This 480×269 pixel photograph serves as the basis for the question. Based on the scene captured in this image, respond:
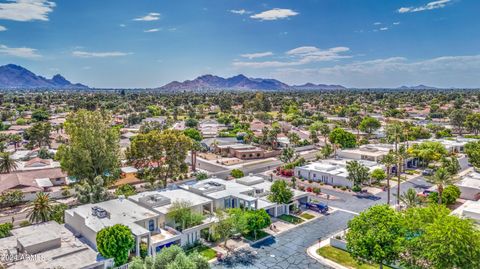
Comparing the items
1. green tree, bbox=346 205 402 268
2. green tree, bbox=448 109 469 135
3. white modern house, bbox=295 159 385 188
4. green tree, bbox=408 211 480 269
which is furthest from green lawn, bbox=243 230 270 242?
green tree, bbox=448 109 469 135

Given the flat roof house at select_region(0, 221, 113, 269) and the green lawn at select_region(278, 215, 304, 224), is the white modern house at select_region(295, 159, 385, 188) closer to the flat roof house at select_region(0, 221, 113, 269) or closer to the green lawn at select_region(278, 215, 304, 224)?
the green lawn at select_region(278, 215, 304, 224)

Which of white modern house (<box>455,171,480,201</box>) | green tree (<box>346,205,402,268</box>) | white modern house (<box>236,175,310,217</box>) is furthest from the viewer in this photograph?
white modern house (<box>455,171,480,201</box>)

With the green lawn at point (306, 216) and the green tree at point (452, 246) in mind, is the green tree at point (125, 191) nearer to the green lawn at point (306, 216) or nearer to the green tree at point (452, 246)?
the green lawn at point (306, 216)

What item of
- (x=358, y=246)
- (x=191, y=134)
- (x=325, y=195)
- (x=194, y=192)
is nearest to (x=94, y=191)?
(x=194, y=192)

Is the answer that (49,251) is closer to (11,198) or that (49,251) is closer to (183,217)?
(183,217)

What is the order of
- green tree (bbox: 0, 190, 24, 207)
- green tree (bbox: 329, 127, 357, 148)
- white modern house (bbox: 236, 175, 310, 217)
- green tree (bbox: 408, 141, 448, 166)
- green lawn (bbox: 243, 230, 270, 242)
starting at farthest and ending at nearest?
green tree (bbox: 329, 127, 357, 148) < green tree (bbox: 408, 141, 448, 166) < green tree (bbox: 0, 190, 24, 207) < white modern house (bbox: 236, 175, 310, 217) < green lawn (bbox: 243, 230, 270, 242)

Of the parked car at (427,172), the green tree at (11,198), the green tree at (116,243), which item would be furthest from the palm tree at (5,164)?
the parked car at (427,172)
